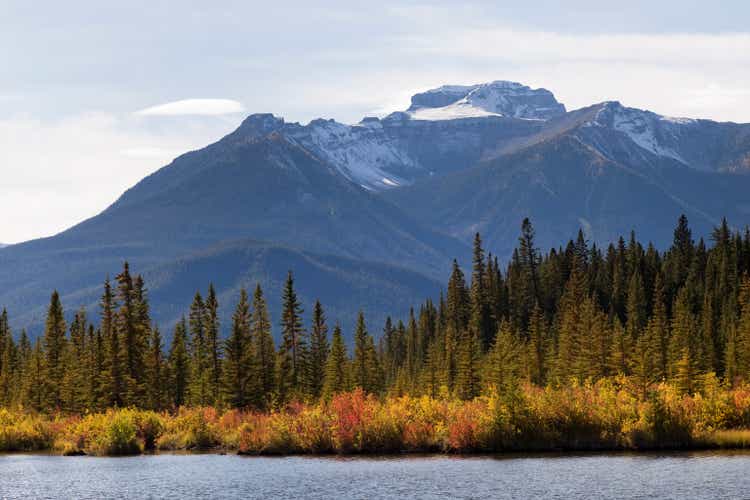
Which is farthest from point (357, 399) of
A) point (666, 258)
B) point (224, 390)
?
point (666, 258)

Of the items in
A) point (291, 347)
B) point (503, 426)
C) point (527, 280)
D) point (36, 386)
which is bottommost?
point (503, 426)

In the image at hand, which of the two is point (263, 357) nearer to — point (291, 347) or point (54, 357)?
point (291, 347)

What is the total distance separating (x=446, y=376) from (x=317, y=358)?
1580cm

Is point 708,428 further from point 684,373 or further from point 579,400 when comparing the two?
point 684,373

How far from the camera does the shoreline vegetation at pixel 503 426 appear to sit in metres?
80.4

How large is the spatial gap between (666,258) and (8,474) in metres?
128

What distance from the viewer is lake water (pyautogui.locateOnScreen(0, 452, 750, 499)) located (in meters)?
65.6

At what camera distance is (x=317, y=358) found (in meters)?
140

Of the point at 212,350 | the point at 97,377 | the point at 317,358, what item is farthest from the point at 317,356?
the point at 97,377

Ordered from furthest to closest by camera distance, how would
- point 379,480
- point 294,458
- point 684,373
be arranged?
point 684,373 → point 294,458 → point 379,480

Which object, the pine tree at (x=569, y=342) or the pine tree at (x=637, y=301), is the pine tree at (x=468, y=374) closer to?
the pine tree at (x=569, y=342)

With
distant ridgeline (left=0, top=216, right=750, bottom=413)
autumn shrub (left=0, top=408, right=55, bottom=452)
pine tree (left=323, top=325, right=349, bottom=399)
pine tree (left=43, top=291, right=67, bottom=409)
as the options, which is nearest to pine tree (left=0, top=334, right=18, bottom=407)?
distant ridgeline (left=0, top=216, right=750, bottom=413)

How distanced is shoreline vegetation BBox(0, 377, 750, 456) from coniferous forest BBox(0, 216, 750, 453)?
0.45ft

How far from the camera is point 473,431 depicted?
82.2 metres
